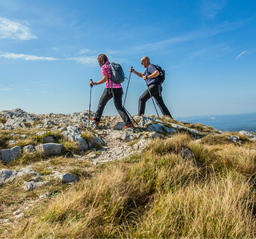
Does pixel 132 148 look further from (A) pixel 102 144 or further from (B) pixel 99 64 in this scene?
(B) pixel 99 64

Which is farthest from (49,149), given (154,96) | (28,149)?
(154,96)

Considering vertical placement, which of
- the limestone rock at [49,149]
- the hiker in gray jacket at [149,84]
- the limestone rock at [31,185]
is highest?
the hiker in gray jacket at [149,84]

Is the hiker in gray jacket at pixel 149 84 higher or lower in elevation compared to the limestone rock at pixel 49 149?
higher

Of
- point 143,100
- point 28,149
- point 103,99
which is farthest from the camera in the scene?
point 143,100

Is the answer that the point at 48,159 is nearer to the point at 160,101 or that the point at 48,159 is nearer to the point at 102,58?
the point at 102,58

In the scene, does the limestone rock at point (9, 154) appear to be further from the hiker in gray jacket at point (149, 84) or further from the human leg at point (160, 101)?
the human leg at point (160, 101)

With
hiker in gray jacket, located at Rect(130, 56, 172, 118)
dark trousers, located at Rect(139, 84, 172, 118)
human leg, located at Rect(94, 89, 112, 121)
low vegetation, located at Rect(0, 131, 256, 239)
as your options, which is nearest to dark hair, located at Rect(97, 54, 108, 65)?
human leg, located at Rect(94, 89, 112, 121)

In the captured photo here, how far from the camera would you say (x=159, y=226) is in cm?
231

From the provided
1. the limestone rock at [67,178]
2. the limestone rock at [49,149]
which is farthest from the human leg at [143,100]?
the limestone rock at [67,178]

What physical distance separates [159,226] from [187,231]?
35 cm

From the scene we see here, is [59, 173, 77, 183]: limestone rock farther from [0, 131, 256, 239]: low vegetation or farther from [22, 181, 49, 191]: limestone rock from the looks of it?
[22, 181, 49, 191]: limestone rock

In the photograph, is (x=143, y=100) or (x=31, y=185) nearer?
(x=31, y=185)

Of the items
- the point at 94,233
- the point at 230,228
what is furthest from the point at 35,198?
the point at 230,228

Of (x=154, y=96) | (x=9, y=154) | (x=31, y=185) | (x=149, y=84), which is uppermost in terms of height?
(x=149, y=84)
